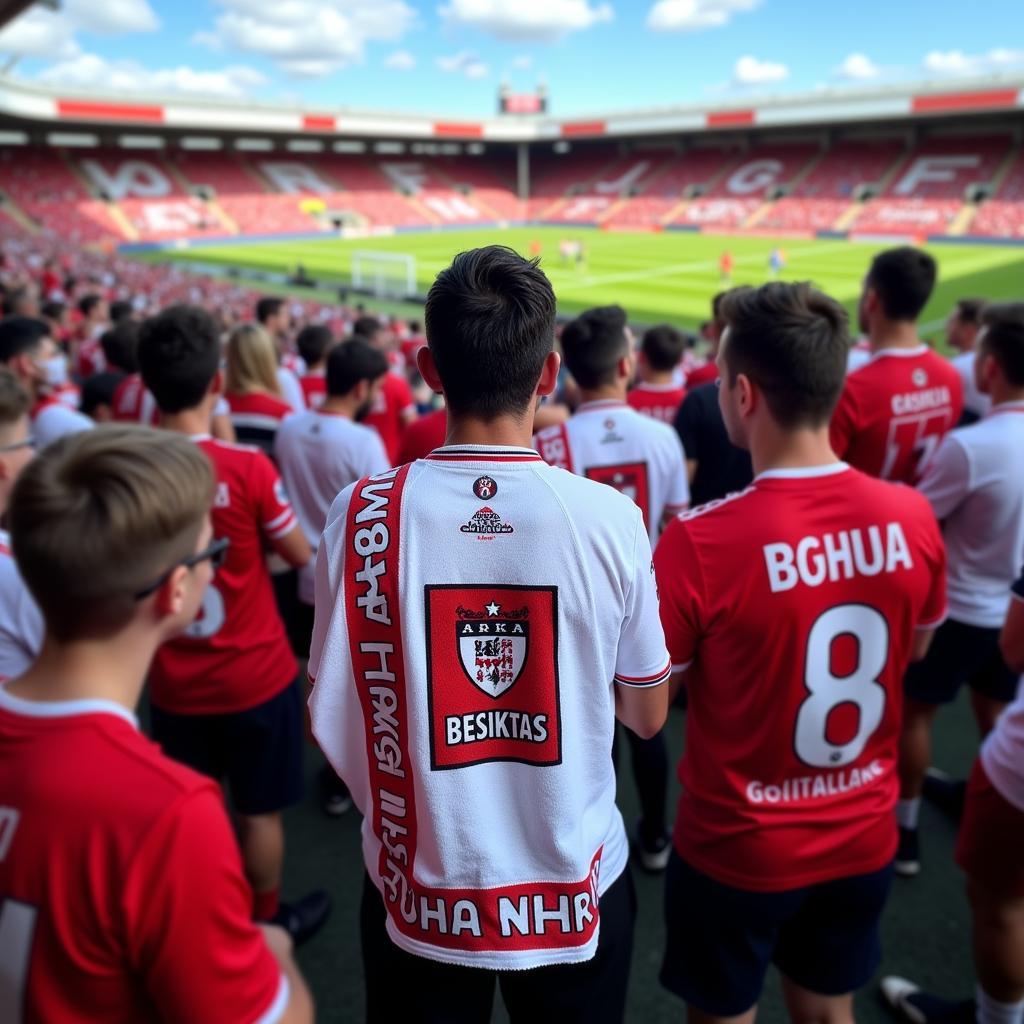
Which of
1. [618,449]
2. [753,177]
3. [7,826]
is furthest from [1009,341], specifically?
[753,177]

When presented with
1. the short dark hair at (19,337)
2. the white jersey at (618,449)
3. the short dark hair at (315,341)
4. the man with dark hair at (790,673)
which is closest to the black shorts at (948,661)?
the white jersey at (618,449)

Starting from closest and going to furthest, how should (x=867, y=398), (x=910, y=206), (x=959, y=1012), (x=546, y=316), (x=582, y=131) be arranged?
(x=546, y=316), (x=959, y=1012), (x=867, y=398), (x=910, y=206), (x=582, y=131)

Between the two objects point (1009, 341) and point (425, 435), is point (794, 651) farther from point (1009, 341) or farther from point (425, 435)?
point (425, 435)

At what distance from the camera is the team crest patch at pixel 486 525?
1.50 metres

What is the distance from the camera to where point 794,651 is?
6.53 feet

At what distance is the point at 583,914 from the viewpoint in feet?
5.37

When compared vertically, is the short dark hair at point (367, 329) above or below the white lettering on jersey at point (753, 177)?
below

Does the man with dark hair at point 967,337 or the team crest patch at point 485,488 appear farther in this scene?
the man with dark hair at point 967,337

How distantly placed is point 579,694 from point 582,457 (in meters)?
1.93

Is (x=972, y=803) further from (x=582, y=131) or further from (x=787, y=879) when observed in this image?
(x=582, y=131)

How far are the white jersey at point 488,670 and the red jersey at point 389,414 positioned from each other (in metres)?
4.12

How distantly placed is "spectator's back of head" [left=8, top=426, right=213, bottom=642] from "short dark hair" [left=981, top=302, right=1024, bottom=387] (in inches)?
127

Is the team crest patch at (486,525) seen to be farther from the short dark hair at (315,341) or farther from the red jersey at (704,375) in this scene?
the short dark hair at (315,341)

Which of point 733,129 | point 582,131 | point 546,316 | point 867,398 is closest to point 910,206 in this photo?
point 733,129
